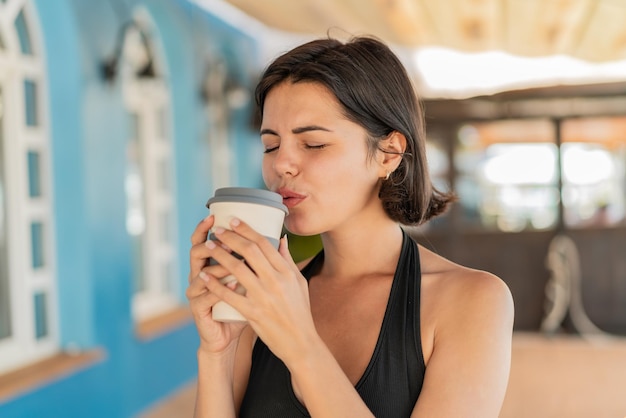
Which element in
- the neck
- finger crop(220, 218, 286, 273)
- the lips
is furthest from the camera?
the neck

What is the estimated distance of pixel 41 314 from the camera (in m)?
4.55

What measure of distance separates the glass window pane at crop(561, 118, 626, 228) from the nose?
7960 millimetres

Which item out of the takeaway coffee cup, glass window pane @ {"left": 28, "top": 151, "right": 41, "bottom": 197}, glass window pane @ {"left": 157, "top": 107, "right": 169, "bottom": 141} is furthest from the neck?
glass window pane @ {"left": 157, "top": 107, "right": 169, "bottom": 141}

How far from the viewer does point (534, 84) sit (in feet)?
28.7

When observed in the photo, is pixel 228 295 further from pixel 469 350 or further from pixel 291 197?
pixel 469 350

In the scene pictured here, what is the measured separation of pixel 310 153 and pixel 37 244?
364 cm

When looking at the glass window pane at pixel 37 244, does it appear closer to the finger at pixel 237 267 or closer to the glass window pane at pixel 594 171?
the finger at pixel 237 267

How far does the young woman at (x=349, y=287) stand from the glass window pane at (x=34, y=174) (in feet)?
11.1

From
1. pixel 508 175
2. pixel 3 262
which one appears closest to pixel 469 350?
pixel 3 262

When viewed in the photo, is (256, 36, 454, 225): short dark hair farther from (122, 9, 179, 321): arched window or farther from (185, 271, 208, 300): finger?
(122, 9, 179, 321): arched window

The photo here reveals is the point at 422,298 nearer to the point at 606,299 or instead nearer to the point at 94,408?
the point at 94,408

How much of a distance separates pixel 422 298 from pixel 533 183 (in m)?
7.85

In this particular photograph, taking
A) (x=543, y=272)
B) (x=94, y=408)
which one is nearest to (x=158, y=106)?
(x=94, y=408)

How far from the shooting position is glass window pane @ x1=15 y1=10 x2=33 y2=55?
14.2ft
